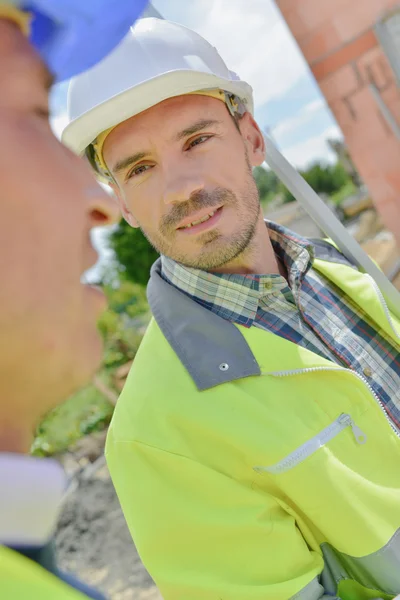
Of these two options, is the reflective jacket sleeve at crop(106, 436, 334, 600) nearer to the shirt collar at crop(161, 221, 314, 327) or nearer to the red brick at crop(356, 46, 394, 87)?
the shirt collar at crop(161, 221, 314, 327)

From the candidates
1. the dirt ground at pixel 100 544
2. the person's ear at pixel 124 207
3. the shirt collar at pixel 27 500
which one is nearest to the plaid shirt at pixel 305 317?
the person's ear at pixel 124 207

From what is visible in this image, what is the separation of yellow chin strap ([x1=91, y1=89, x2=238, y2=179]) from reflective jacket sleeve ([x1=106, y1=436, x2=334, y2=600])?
1.07 metres

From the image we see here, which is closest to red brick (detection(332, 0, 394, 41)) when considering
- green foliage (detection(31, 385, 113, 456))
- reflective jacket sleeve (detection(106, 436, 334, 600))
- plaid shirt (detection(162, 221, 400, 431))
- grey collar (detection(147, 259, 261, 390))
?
plaid shirt (detection(162, 221, 400, 431))

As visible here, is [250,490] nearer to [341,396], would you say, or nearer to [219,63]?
[341,396]

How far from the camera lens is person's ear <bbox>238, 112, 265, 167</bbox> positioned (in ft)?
7.13

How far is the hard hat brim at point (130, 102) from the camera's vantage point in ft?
5.84

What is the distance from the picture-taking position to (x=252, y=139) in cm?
222

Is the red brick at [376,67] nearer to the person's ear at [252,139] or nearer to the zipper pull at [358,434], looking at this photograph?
the person's ear at [252,139]

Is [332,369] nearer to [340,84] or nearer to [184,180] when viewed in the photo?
[184,180]

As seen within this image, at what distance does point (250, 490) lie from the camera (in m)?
1.49

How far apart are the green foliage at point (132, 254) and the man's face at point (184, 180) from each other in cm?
1540

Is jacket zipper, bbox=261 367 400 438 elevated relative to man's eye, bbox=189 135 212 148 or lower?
lower

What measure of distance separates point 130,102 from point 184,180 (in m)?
0.30

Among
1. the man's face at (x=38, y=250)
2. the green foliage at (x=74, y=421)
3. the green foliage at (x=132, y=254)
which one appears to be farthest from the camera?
the green foliage at (x=132, y=254)
